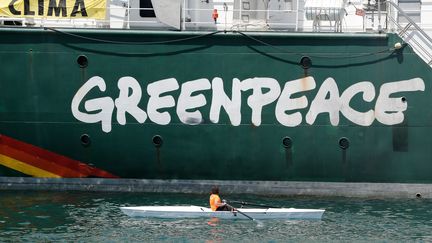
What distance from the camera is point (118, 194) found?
2695cm

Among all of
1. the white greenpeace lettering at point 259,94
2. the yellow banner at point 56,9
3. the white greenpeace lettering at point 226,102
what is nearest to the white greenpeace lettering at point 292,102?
the white greenpeace lettering at point 259,94

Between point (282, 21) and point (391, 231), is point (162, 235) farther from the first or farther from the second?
point (282, 21)

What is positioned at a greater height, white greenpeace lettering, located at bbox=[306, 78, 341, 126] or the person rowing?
white greenpeace lettering, located at bbox=[306, 78, 341, 126]

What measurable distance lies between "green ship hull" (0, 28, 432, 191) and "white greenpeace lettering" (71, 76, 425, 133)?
0.03 meters

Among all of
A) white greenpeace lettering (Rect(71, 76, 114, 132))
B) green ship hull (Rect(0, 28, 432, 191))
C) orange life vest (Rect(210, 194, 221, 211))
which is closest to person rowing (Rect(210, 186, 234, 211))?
orange life vest (Rect(210, 194, 221, 211))

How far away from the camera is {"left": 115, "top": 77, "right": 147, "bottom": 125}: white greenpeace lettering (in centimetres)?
2664

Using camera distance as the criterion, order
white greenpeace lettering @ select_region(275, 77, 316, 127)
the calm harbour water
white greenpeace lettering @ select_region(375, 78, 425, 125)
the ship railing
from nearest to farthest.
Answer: the calm harbour water
white greenpeace lettering @ select_region(375, 78, 425, 125)
white greenpeace lettering @ select_region(275, 77, 316, 127)
the ship railing

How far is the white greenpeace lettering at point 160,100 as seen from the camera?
87.4 feet

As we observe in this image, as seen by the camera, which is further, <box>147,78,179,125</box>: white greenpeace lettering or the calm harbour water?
<box>147,78,179,125</box>: white greenpeace lettering

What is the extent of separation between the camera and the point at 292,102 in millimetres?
26547

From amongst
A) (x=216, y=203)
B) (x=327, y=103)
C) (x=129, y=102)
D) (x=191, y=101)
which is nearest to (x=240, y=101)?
(x=191, y=101)

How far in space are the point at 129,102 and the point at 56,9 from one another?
300 cm

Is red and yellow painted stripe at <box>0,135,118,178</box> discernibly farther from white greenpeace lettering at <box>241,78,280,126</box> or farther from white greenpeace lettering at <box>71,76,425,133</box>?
white greenpeace lettering at <box>241,78,280,126</box>

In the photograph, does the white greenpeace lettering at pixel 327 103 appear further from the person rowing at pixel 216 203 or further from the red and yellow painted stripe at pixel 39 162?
the red and yellow painted stripe at pixel 39 162
